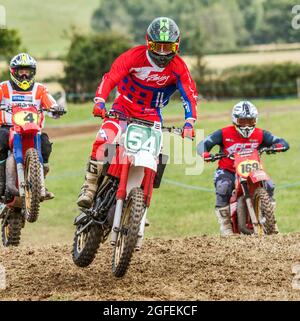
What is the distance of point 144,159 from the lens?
7.02 metres

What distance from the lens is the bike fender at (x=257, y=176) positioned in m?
10.1

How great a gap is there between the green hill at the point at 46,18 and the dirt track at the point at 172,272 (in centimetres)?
9971

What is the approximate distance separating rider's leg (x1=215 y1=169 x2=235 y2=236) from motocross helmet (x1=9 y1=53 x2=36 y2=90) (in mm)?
2966

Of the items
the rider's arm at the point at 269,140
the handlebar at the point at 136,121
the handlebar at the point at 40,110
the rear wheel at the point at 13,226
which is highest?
the handlebar at the point at 40,110

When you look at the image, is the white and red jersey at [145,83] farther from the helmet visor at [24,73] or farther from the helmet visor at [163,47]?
the helmet visor at [24,73]

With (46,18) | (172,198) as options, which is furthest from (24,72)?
(46,18)

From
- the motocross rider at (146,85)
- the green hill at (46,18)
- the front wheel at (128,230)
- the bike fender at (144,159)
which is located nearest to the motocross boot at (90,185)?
the motocross rider at (146,85)

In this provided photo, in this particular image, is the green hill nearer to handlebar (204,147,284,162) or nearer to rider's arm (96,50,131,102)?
handlebar (204,147,284,162)

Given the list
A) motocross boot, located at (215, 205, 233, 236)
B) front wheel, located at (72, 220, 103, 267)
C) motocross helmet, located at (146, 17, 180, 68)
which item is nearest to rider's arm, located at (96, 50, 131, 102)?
motocross helmet, located at (146, 17, 180, 68)

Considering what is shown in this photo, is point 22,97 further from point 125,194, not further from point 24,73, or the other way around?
point 125,194

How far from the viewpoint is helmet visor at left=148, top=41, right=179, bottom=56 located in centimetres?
759

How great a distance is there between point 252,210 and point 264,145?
1240 mm

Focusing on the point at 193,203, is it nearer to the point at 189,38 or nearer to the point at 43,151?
the point at 43,151
